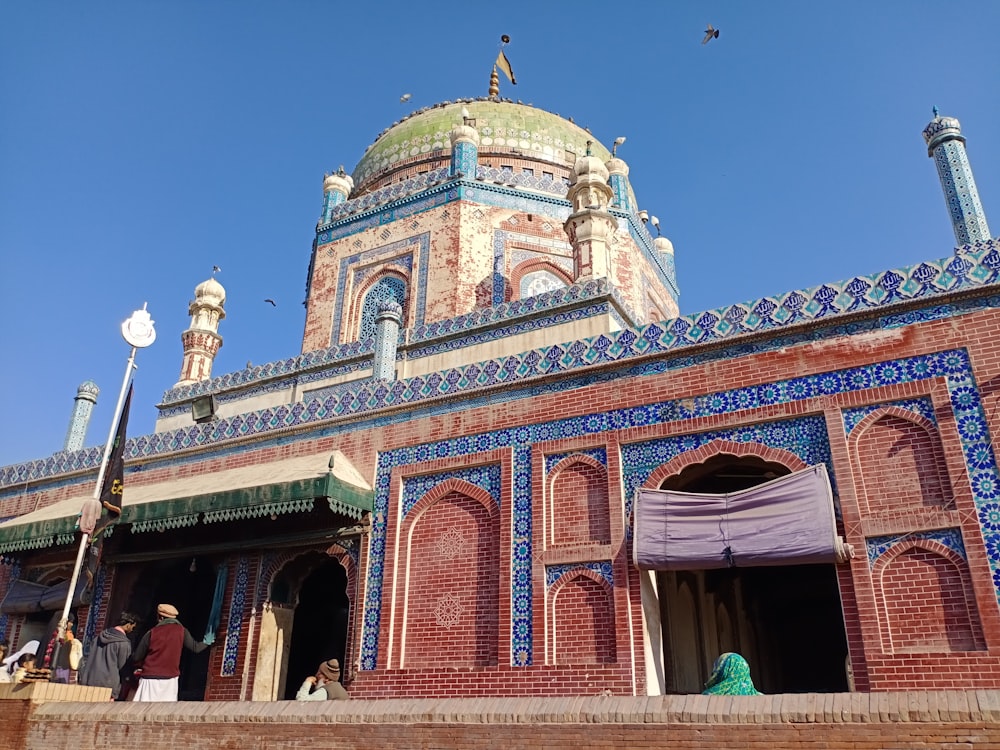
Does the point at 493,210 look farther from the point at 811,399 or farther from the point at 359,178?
the point at 811,399

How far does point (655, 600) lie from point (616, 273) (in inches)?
370

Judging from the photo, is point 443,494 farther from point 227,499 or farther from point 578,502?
point 227,499

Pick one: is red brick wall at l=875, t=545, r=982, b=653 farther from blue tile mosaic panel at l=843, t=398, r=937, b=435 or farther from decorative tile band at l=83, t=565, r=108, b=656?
decorative tile band at l=83, t=565, r=108, b=656

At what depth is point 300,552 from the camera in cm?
1056

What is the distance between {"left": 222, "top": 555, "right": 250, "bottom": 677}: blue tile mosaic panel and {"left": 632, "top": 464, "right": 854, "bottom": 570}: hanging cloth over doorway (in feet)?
17.5

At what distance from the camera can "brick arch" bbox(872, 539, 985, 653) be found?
689 cm

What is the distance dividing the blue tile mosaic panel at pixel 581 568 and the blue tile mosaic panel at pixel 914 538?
7.94 feet

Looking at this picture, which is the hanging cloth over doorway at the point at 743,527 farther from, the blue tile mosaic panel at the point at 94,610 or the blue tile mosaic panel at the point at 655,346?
the blue tile mosaic panel at the point at 94,610

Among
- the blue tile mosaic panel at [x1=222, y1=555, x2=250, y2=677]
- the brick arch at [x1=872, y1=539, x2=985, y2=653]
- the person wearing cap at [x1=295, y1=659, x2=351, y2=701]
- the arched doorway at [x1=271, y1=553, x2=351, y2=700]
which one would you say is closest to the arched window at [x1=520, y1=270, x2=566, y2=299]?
the arched doorway at [x1=271, y1=553, x2=351, y2=700]

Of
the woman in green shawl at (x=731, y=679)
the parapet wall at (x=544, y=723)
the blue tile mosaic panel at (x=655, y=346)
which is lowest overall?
the parapet wall at (x=544, y=723)

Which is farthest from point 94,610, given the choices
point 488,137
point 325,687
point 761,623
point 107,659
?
point 488,137

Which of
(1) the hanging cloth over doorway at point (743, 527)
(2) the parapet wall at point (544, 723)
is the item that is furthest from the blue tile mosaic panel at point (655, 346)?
(2) the parapet wall at point (544, 723)

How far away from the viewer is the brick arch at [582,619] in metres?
8.23

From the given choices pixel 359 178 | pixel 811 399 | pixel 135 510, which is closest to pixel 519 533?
pixel 811 399
